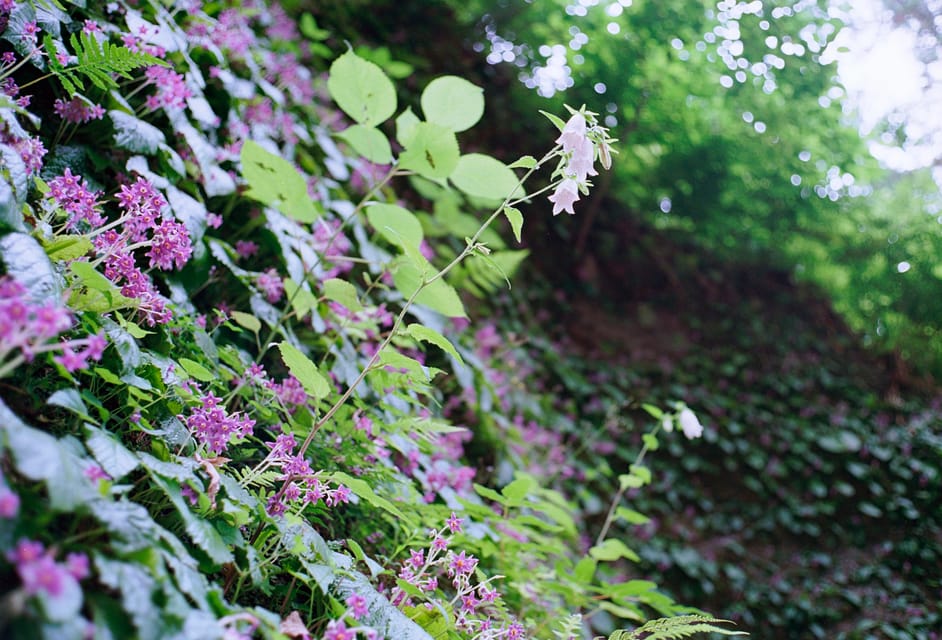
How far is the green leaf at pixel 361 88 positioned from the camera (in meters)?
1.82

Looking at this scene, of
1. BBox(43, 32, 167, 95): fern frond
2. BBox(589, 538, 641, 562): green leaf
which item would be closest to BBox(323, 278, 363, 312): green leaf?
BBox(43, 32, 167, 95): fern frond

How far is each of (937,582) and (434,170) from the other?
192 inches

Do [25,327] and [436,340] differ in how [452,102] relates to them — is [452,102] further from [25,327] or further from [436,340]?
[25,327]

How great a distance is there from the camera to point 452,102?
1.85 metres

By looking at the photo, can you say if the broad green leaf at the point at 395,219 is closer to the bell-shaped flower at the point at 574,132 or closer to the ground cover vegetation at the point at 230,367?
the ground cover vegetation at the point at 230,367

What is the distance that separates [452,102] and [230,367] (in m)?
1.00

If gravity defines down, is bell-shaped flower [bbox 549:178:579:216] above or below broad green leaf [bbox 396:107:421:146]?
below

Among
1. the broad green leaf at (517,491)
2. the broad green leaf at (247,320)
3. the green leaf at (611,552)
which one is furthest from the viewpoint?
the green leaf at (611,552)

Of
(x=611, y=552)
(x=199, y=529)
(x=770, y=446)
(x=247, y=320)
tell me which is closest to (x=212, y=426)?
(x=199, y=529)

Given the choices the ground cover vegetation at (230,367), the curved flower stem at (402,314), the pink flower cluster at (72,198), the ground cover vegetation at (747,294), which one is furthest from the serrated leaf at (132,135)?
the ground cover vegetation at (747,294)

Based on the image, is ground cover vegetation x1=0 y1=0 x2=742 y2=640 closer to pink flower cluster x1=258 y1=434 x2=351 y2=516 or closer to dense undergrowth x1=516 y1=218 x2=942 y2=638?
pink flower cluster x1=258 y1=434 x2=351 y2=516

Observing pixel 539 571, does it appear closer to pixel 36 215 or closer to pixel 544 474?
pixel 544 474

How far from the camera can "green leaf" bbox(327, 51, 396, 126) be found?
1817 millimetres

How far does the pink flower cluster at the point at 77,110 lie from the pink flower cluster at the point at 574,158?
122 cm
